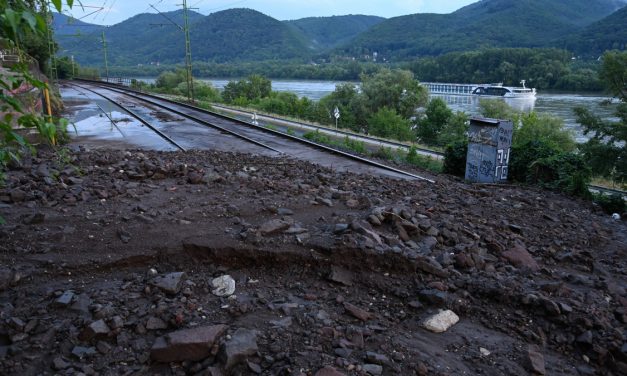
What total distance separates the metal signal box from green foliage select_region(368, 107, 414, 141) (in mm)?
32442

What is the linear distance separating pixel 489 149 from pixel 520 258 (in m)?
7.47

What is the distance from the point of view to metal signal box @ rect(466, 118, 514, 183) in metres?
13.0

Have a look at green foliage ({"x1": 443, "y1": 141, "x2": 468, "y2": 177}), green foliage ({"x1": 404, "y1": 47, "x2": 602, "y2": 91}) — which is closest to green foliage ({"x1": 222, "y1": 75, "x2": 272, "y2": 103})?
green foliage ({"x1": 404, "y1": 47, "x2": 602, "y2": 91})

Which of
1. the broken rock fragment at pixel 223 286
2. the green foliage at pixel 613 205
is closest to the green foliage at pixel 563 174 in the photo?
the green foliage at pixel 613 205

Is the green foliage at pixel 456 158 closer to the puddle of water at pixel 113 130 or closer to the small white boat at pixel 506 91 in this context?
the puddle of water at pixel 113 130

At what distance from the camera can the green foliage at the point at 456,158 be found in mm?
14820

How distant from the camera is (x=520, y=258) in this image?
20.3 ft

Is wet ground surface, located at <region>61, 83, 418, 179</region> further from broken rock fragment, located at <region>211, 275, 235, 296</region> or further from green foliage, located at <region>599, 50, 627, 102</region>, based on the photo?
green foliage, located at <region>599, 50, 627, 102</region>

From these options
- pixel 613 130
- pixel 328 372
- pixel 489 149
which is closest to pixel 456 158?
Answer: pixel 489 149

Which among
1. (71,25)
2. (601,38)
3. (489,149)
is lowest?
(489,149)

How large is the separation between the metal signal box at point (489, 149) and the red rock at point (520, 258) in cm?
715

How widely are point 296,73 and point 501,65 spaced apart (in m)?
69.3

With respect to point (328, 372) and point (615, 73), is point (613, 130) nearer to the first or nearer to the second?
point (615, 73)

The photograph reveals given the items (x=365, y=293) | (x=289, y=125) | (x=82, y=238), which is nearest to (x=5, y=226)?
(x=82, y=238)
